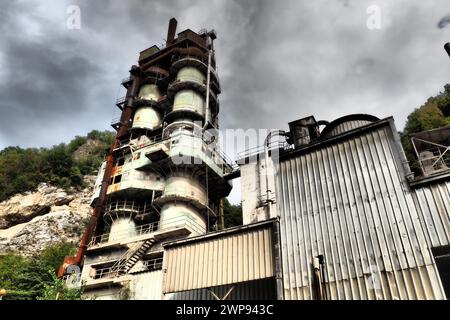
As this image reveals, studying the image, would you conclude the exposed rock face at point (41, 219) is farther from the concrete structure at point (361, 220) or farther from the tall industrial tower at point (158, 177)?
the concrete structure at point (361, 220)

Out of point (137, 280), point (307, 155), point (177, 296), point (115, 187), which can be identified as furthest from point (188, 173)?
point (307, 155)

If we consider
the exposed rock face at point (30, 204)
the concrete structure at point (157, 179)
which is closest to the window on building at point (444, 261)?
the concrete structure at point (157, 179)

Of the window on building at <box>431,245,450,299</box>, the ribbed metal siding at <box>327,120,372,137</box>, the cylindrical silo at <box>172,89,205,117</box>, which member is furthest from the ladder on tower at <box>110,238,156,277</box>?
the window on building at <box>431,245,450,299</box>

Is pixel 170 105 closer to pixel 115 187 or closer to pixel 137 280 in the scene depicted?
pixel 115 187

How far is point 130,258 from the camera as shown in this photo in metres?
29.0

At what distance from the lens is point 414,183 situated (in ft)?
43.7

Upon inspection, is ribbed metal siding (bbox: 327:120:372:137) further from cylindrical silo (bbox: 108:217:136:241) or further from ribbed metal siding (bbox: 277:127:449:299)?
cylindrical silo (bbox: 108:217:136:241)

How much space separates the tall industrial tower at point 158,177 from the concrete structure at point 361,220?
1563cm

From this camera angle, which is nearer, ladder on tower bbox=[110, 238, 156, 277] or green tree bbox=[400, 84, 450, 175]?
ladder on tower bbox=[110, 238, 156, 277]

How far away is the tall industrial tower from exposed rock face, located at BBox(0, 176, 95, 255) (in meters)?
16.5

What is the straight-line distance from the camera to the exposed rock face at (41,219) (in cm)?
4919

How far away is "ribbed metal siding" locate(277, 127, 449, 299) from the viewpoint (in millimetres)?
12234

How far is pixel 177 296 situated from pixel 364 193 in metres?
12.6

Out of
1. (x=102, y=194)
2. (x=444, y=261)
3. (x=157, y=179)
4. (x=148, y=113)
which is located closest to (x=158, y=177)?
(x=157, y=179)
